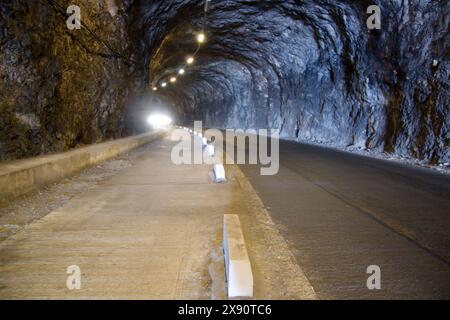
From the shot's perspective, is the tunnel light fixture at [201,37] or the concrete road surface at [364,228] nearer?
the concrete road surface at [364,228]

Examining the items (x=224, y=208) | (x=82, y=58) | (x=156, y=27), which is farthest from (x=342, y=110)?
(x=224, y=208)

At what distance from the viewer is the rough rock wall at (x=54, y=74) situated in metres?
8.32

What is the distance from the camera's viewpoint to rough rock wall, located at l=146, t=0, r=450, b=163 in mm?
14961

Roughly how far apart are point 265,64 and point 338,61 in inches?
383

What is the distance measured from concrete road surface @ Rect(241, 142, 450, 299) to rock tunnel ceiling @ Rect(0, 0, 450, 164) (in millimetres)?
6245

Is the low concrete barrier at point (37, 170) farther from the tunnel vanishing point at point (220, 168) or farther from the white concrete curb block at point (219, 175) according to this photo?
the white concrete curb block at point (219, 175)

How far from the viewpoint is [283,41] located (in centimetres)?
2495

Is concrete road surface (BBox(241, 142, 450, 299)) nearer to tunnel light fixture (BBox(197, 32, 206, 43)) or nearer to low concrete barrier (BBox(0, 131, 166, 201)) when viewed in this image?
low concrete barrier (BBox(0, 131, 166, 201))

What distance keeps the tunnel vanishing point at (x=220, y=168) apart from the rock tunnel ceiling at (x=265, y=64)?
0.08 metres

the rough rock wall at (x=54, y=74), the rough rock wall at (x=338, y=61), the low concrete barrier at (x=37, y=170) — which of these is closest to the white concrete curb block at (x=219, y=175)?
the low concrete barrier at (x=37, y=170)

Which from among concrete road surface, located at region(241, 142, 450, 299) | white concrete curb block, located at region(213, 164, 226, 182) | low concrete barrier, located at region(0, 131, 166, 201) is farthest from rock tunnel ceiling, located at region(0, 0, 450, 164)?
concrete road surface, located at region(241, 142, 450, 299)

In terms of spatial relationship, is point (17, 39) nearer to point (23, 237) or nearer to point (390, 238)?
point (23, 237)

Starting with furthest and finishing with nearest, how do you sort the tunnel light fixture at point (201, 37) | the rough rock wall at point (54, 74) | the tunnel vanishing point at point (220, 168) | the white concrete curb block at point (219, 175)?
the tunnel light fixture at point (201, 37) → the white concrete curb block at point (219, 175) → the rough rock wall at point (54, 74) → the tunnel vanishing point at point (220, 168)
